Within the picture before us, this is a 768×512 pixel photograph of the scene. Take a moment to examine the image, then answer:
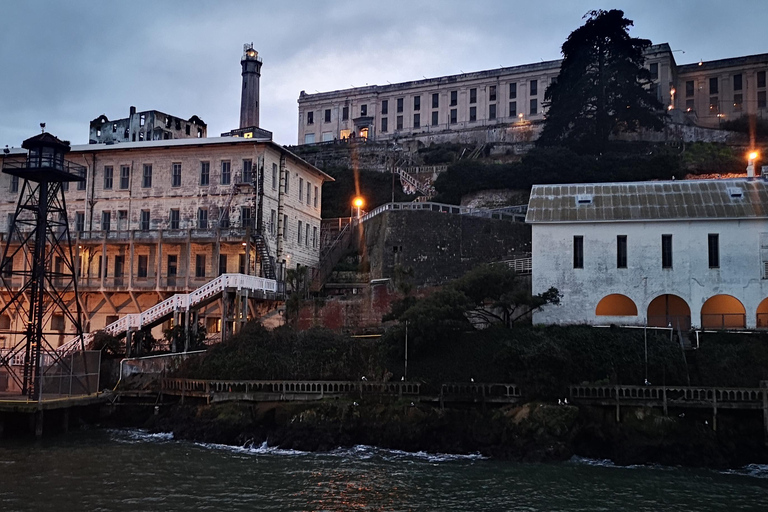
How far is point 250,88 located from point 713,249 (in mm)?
64818

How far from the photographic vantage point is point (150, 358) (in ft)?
120

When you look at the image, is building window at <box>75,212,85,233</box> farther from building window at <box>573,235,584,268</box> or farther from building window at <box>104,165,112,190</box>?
building window at <box>573,235,584,268</box>

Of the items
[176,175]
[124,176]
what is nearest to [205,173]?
[176,175]

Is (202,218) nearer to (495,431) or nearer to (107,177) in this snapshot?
(107,177)

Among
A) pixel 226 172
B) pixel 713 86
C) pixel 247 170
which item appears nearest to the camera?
pixel 247 170

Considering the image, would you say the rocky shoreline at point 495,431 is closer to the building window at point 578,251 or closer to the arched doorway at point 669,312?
the arched doorway at point 669,312

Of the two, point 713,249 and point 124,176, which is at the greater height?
point 124,176

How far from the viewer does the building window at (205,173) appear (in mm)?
46500

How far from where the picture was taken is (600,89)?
62500 mm

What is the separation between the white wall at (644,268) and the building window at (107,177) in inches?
1081

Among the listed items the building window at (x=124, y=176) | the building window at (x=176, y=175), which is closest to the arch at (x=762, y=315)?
the building window at (x=176, y=175)

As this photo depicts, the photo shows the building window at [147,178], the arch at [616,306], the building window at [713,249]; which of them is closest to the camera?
the building window at [713,249]

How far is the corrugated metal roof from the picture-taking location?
122 feet

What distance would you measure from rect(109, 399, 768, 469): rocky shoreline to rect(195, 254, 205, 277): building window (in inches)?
556
